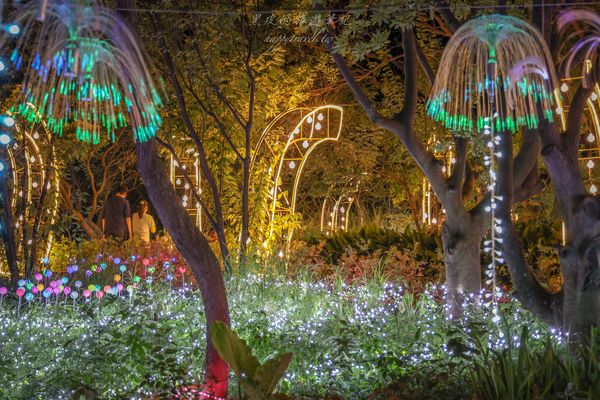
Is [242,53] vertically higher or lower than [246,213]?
higher

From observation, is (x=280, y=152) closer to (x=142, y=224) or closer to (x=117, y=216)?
(x=117, y=216)

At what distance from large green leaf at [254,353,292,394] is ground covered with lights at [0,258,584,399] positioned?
43cm

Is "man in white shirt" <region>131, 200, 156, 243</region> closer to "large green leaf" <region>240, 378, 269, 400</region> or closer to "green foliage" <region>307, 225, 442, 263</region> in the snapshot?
"green foliage" <region>307, 225, 442, 263</region>

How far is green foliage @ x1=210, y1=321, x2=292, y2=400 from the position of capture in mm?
4938

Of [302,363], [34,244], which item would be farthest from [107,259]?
[302,363]

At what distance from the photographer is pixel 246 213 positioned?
1272 cm

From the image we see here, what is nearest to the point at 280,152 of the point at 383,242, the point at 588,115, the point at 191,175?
the point at 191,175

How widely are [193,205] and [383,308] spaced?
8196 mm

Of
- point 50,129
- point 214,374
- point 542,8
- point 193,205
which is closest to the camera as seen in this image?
point 214,374

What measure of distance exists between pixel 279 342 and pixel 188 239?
4.19ft

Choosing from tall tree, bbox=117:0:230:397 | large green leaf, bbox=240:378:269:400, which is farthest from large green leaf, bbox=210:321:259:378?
tall tree, bbox=117:0:230:397

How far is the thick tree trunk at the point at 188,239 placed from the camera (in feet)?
19.7

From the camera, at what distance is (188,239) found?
6.06m

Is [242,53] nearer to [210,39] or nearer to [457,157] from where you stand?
[210,39]
